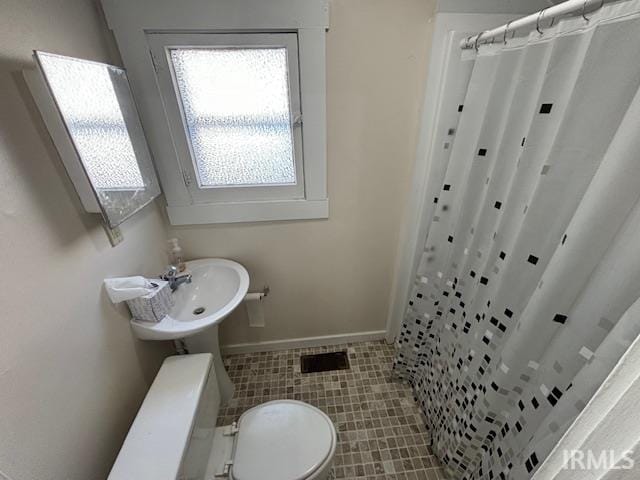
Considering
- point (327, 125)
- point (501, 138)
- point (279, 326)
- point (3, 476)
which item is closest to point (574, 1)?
point (501, 138)

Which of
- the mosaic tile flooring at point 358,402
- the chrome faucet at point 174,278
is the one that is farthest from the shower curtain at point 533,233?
the chrome faucet at point 174,278

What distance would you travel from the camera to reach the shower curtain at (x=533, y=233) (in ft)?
1.73

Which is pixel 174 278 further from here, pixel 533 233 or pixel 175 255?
pixel 533 233

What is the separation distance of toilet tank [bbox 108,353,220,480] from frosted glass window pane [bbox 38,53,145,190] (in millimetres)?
709

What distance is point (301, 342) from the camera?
186 cm

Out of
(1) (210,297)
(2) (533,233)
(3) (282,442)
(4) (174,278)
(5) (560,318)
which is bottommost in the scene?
(3) (282,442)

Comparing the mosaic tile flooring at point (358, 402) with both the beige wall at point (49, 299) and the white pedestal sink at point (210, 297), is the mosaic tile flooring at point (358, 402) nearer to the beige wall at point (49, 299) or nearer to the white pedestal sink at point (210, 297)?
the white pedestal sink at point (210, 297)

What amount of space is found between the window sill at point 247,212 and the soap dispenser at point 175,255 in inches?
4.1

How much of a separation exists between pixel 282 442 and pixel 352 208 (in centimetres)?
112

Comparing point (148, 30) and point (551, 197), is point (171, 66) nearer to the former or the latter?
point (148, 30)

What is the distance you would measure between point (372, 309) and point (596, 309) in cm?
133

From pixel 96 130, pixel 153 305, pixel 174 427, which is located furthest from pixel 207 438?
pixel 96 130

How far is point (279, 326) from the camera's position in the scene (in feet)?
5.88

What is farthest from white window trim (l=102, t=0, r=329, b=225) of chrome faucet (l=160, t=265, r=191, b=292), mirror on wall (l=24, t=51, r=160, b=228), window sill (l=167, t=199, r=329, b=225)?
chrome faucet (l=160, t=265, r=191, b=292)
